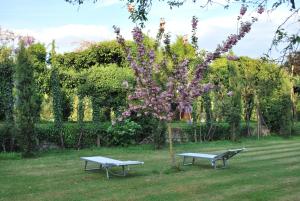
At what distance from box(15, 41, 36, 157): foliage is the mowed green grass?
80 cm

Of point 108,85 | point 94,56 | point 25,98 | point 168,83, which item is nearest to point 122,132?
point 108,85

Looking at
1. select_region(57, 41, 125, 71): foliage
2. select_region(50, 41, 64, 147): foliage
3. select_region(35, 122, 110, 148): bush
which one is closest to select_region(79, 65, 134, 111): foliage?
select_region(35, 122, 110, 148): bush

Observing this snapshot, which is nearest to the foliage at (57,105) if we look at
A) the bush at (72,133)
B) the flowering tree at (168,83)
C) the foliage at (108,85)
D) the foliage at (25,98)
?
the bush at (72,133)

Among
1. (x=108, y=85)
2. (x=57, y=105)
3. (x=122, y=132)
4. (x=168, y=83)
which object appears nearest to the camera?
(x=168, y=83)

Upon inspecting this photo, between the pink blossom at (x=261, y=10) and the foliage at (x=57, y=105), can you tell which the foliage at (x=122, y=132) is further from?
the pink blossom at (x=261, y=10)

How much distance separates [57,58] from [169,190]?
19642mm

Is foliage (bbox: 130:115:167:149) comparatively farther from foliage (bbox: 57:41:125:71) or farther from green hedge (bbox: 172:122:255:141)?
foliage (bbox: 57:41:125:71)

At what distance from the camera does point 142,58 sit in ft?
A: 37.2

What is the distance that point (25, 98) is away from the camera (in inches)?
607

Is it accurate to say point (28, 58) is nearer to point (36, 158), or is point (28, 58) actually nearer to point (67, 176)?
point (36, 158)

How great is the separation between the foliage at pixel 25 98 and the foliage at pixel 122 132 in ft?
11.9

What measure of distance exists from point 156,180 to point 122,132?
8.05 metres

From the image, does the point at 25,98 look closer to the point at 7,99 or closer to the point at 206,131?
the point at 7,99

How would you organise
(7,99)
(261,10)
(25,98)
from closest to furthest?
1. (261,10)
2. (25,98)
3. (7,99)
